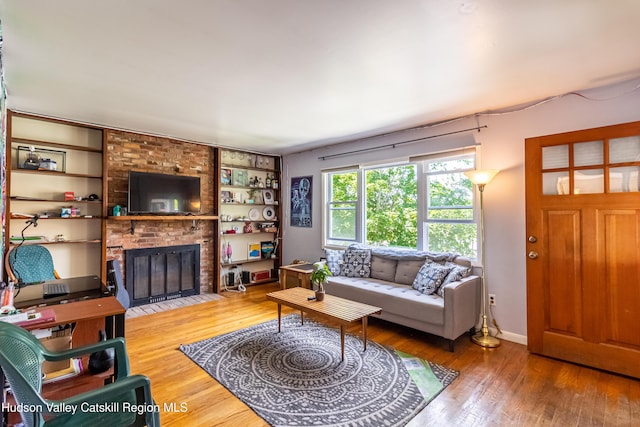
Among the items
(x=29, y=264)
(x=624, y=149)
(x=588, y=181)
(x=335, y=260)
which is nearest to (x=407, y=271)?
(x=335, y=260)

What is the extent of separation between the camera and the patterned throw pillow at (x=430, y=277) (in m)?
3.33

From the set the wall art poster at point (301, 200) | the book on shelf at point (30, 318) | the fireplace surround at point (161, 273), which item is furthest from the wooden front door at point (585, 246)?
the fireplace surround at point (161, 273)

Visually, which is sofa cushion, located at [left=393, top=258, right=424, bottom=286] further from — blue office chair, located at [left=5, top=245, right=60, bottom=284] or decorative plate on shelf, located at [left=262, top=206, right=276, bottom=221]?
blue office chair, located at [left=5, top=245, right=60, bottom=284]

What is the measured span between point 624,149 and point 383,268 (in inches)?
101

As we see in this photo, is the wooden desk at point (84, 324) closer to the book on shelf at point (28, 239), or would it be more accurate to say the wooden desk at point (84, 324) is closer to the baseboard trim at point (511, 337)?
the book on shelf at point (28, 239)

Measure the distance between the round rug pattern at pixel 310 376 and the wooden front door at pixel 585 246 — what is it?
1.51 meters

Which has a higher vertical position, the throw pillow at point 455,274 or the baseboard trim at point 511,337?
the throw pillow at point 455,274

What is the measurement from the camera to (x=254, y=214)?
5762 mm

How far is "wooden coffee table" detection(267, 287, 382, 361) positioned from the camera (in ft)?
8.86

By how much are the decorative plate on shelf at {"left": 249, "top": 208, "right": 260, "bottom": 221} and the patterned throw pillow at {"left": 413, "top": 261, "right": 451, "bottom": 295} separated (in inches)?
128

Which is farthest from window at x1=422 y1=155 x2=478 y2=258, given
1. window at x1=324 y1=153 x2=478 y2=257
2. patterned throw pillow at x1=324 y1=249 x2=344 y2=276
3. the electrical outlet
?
patterned throw pillow at x1=324 y1=249 x2=344 y2=276

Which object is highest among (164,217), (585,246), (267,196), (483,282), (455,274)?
(267,196)

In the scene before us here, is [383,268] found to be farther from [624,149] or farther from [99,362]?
[99,362]

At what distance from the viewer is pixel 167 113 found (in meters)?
3.51
